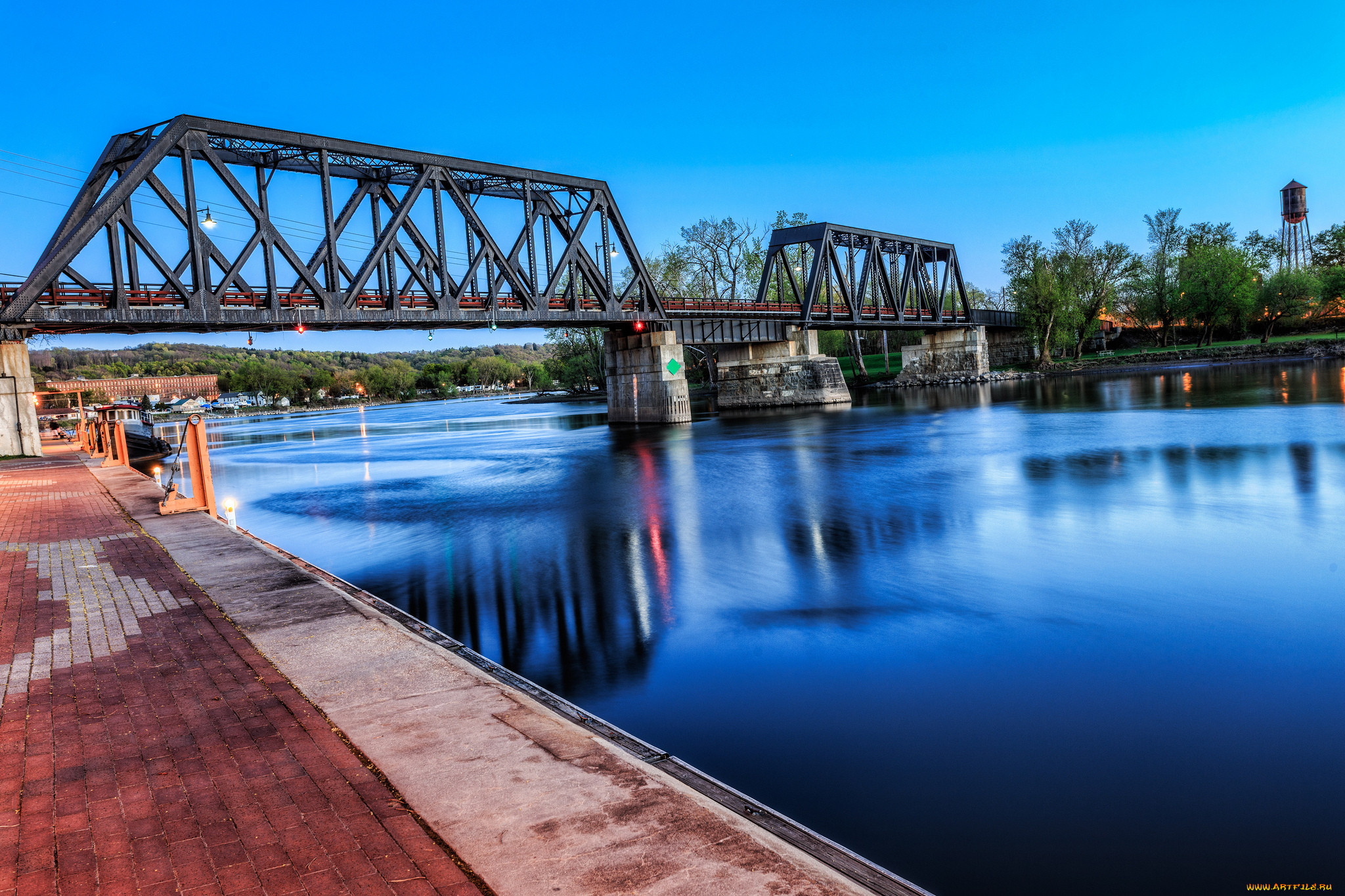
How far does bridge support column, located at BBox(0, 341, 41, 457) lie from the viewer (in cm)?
3286

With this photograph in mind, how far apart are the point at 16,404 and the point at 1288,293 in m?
114

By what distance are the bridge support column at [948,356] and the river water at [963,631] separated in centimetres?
6983

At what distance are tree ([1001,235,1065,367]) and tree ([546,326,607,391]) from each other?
163ft

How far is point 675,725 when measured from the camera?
7141 millimetres

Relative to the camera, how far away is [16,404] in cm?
3506

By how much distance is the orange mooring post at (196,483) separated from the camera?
16.9 metres

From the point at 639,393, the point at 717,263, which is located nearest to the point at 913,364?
the point at 717,263

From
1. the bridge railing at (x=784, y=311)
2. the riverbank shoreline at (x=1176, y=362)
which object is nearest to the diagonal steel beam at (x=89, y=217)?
the bridge railing at (x=784, y=311)

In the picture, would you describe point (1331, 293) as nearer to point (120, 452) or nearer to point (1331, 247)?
point (1331, 247)

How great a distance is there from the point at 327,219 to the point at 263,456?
48.0 feet

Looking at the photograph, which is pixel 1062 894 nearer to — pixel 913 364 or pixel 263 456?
pixel 263 456

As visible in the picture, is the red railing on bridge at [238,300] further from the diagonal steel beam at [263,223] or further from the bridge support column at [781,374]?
the bridge support column at [781,374]

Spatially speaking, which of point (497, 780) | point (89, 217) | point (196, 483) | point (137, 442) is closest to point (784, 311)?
point (137, 442)

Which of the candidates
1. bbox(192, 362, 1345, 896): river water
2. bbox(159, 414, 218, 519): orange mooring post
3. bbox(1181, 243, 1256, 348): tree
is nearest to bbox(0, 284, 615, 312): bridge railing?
bbox(192, 362, 1345, 896): river water
